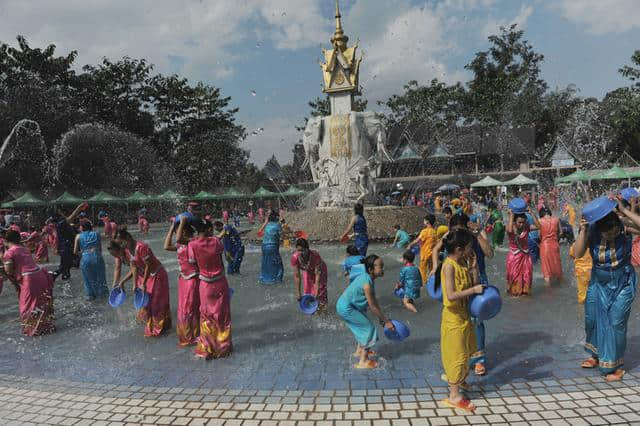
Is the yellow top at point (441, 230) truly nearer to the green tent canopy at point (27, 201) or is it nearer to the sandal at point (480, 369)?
the sandal at point (480, 369)

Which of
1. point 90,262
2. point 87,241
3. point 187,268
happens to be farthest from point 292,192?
point 187,268

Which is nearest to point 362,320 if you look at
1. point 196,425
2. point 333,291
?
point 196,425

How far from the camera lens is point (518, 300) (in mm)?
7531

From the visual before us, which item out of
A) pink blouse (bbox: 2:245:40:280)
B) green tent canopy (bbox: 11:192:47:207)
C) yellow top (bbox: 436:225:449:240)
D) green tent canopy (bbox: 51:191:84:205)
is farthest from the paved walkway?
green tent canopy (bbox: 51:191:84:205)

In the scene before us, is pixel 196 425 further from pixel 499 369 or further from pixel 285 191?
pixel 285 191

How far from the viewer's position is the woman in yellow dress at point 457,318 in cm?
393

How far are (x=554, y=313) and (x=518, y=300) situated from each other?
88 centimetres

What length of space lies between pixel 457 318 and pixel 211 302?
2.79 m

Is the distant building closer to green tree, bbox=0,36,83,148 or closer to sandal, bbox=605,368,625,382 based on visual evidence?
green tree, bbox=0,36,83,148

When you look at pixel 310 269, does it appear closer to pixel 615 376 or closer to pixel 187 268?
pixel 187 268

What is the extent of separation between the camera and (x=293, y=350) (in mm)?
5496

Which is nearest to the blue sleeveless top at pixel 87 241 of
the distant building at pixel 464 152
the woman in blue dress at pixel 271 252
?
the woman in blue dress at pixel 271 252

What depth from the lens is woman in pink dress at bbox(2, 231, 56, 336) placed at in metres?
6.57

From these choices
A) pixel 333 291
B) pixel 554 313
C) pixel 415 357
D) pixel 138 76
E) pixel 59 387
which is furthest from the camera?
pixel 138 76
